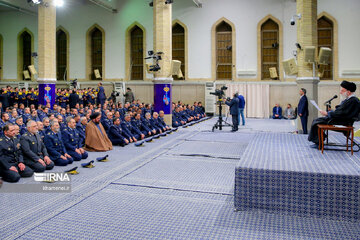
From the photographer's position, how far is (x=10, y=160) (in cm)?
562

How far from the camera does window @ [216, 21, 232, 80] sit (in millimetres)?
18891

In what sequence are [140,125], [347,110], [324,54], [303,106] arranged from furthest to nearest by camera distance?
[324,54]
[140,125]
[303,106]
[347,110]

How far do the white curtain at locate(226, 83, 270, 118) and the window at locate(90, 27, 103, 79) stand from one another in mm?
8403

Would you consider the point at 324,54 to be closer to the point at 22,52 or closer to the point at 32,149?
the point at 32,149

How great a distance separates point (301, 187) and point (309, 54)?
7.82 m

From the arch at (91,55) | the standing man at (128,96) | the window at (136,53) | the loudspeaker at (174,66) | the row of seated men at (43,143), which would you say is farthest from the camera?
the arch at (91,55)

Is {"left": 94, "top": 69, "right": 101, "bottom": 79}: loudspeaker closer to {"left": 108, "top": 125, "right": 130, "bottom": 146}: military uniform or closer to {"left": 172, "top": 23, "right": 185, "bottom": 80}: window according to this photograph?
{"left": 172, "top": 23, "right": 185, "bottom": 80}: window

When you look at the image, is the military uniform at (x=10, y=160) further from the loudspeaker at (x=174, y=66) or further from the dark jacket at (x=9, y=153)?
the loudspeaker at (x=174, y=66)

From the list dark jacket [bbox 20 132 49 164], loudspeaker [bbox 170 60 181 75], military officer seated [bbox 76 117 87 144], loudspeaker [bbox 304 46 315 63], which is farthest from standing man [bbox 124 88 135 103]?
dark jacket [bbox 20 132 49 164]

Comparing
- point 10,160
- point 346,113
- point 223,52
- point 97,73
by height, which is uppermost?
point 223,52

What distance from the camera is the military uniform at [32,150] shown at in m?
5.80

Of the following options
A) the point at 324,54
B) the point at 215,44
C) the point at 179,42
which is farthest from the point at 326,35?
the point at 179,42

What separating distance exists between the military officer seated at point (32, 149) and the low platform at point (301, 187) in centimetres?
365

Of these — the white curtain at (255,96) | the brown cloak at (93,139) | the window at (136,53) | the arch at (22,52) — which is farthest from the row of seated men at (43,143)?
the arch at (22,52)
